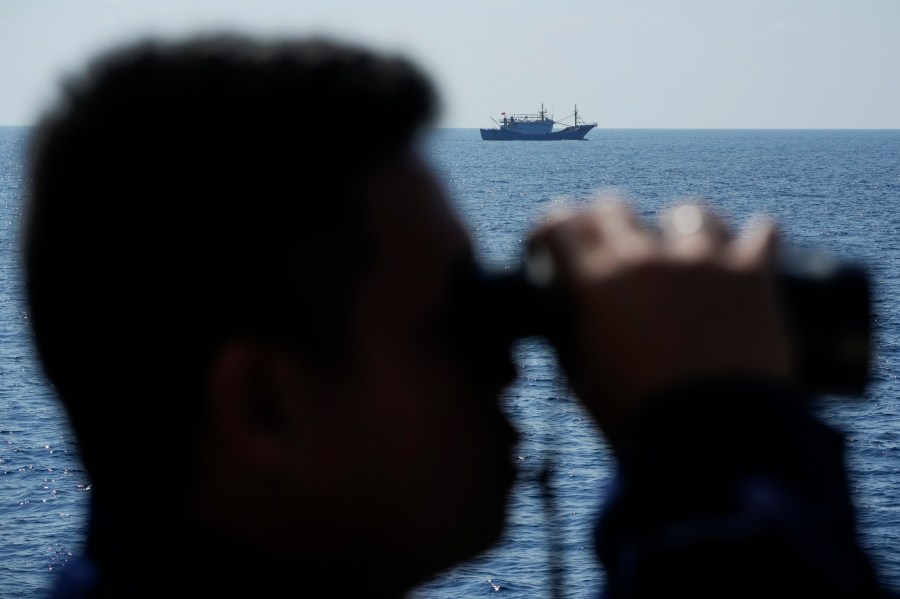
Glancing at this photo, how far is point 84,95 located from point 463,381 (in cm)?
51

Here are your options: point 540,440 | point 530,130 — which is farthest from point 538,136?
point 540,440

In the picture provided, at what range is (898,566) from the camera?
1542 cm

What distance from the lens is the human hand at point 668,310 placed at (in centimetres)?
108

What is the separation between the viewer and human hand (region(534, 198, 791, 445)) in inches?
42.5

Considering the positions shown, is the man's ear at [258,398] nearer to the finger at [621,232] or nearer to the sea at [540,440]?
the sea at [540,440]

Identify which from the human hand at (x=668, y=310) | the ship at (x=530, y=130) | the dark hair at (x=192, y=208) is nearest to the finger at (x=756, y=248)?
the human hand at (x=668, y=310)

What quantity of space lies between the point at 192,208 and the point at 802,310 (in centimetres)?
68

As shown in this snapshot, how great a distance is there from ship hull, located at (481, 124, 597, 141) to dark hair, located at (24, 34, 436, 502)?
487 feet

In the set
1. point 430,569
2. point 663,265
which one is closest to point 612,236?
point 663,265

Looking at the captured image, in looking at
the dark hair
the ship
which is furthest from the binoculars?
the ship

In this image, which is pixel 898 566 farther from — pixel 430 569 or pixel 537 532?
pixel 430 569

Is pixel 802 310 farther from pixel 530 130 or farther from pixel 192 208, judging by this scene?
pixel 530 130

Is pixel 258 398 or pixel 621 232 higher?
pixel 621 232

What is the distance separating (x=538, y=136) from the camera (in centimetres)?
15088
